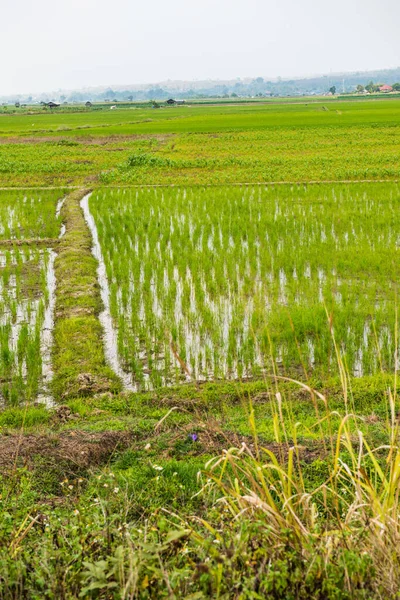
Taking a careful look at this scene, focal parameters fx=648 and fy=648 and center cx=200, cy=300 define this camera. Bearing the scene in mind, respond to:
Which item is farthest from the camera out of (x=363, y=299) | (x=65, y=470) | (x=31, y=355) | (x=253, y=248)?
(x=253, y=248)

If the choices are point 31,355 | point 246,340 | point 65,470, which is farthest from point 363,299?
point 65,470

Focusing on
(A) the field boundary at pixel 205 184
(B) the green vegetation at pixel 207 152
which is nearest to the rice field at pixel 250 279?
(A) the field boundary at pixel 205 184

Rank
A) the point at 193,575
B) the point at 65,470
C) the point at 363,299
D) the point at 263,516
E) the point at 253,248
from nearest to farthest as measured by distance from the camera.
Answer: the point at 193,575 < the point at 263,516 < the point at 65,470 < the point at 363,299 < the point at 253,248

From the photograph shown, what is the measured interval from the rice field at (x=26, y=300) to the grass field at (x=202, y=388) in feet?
0.11

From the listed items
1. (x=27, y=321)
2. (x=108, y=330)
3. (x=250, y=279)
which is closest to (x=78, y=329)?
(x=108, y=330)

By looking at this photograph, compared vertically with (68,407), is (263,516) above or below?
above

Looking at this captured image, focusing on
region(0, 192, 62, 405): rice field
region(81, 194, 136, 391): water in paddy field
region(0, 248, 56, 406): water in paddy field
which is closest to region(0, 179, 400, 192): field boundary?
region(0, 192, 62, 405): rice field

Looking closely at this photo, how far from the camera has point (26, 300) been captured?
824 cm

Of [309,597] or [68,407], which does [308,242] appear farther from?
[309,597]

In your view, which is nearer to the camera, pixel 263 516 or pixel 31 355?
pixel 263 516

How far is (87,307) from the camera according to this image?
7711 millimetres

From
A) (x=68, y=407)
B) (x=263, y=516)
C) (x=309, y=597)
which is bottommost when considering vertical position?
(x=68, y=407)

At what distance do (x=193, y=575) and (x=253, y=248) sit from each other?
27.1 ft

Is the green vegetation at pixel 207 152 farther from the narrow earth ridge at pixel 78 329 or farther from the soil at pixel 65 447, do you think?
the soil at pixel 65 447
